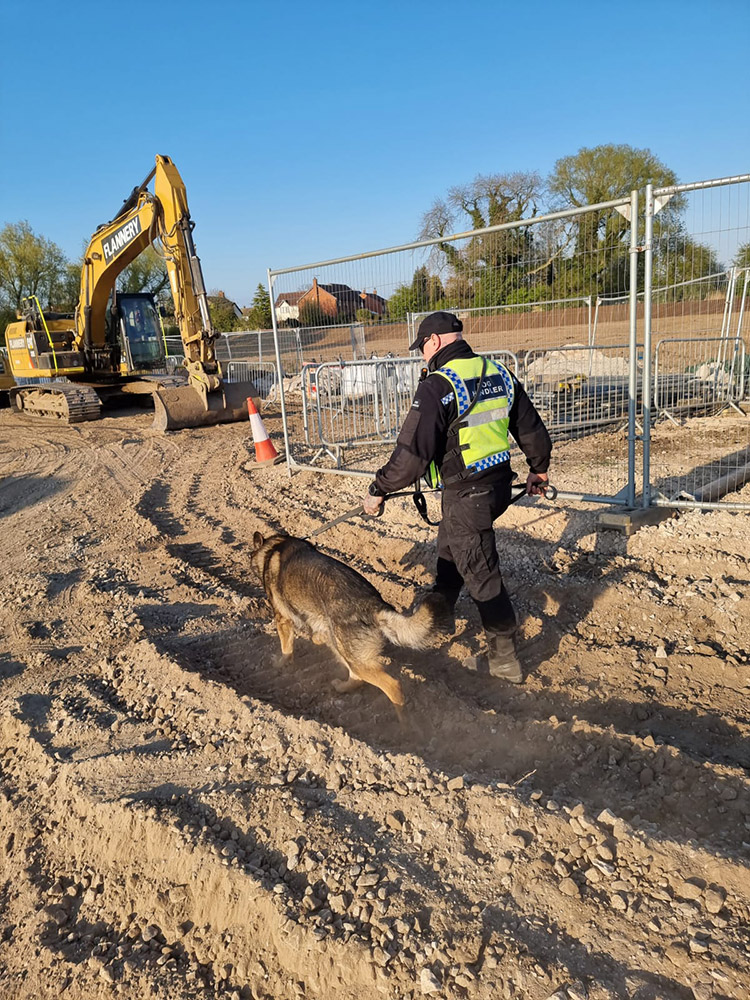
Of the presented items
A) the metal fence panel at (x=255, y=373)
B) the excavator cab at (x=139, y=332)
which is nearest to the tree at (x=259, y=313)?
the metal fence panel at (x=255, y=373)

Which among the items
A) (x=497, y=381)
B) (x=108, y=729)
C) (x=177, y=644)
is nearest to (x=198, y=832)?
(x=108, y=729)

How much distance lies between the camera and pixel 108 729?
353 cm

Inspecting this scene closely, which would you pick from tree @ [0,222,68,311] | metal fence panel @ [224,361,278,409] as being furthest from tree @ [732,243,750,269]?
tree @ [0,222,68,311]

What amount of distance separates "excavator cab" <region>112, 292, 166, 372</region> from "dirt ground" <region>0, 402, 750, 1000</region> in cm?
1180

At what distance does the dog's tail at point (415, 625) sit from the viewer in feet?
11.3

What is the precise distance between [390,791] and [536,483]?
7.54 feet

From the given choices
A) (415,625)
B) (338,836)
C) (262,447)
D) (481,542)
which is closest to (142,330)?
(262,447)

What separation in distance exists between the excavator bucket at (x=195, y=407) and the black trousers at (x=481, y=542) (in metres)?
10.6

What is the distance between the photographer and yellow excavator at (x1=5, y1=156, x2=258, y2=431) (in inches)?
474

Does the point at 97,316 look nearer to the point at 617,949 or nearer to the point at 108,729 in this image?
the point at 108,729

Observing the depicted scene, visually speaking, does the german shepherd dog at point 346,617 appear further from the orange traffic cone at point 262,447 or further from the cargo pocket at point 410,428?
the orange traffic cone at point 262,447

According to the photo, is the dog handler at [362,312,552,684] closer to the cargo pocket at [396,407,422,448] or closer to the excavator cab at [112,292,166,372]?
the cargo pocket at [396,407,422,448]

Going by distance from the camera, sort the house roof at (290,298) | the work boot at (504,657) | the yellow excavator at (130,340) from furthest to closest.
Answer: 1. the yellow excavator at (130,340)
2. the house roof at (290,298)
3. the work boot at (504,657)

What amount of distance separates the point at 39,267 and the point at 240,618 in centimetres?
4562
